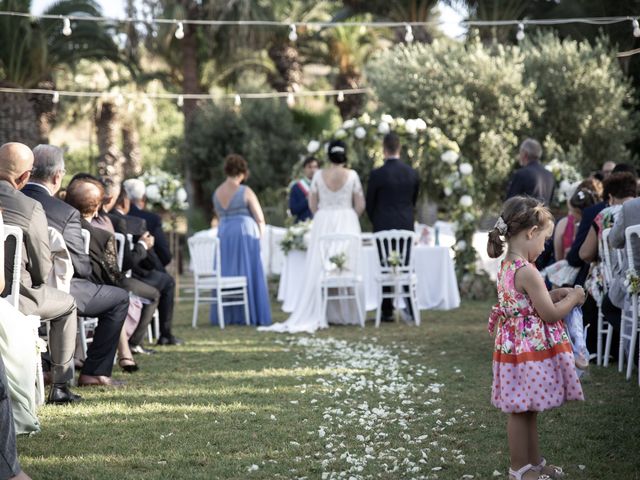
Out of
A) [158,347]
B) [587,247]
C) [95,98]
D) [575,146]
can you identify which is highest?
[95,98]

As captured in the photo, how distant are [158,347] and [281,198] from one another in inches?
583

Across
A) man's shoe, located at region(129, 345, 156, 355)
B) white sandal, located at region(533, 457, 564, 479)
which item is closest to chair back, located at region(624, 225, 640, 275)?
white sandal, located at region(533, 457, 564, 479)

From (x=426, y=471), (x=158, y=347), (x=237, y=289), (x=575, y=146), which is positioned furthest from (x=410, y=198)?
(x=575, y=146)

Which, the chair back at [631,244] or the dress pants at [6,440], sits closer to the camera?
the dress pants at [6,440]

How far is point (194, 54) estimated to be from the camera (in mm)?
24781

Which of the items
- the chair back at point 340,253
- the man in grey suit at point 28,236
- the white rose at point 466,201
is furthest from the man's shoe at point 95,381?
the white rose at point 466,201

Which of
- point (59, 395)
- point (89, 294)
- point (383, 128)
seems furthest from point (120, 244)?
point (383, 128)

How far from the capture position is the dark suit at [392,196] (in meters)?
11.6

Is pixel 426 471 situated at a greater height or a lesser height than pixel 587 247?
lesser

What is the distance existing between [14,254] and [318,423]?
202 cm

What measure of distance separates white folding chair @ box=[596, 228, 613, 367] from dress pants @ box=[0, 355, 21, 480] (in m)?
4.49

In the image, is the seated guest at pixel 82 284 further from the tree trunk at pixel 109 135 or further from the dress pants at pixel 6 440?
the tree trunk at pixel 109 135

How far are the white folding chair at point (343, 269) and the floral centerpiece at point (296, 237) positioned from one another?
178cm

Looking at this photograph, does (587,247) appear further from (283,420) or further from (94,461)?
(94,461)
